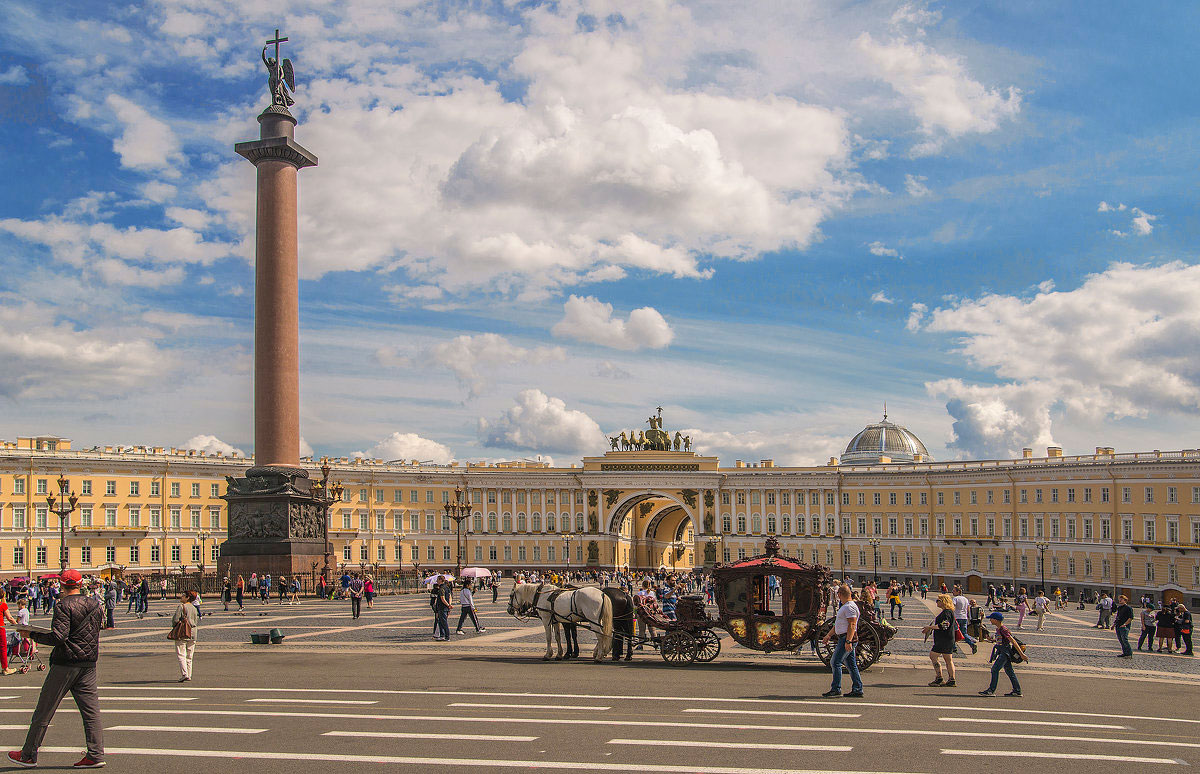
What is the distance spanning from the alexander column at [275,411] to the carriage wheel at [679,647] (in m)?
30.3

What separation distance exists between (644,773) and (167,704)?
8691mm

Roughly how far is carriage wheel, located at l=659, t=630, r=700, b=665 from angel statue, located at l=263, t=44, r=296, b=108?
39.7 m

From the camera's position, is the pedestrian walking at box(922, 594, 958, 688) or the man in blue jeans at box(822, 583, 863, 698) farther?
the pedestrian walking at box(922, 594, 958, 688)

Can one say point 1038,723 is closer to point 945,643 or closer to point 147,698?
point 945,643

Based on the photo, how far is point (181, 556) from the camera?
3450 inches

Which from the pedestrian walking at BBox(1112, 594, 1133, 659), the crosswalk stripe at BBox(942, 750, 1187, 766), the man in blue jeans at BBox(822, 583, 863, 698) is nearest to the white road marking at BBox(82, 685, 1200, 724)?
the man in blue jeans at BBox(822, 583, 863, 698)

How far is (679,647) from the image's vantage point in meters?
21.6

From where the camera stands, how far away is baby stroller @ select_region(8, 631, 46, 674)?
71.3 ft

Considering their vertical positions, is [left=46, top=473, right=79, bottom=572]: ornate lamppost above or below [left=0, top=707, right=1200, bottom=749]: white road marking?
above

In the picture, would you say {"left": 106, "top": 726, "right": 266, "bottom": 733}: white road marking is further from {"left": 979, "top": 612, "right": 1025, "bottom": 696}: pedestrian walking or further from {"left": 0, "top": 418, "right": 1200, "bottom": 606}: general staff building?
{"left": 0, "top": 418, "right": 1200, "bottom": 606}: general staff building

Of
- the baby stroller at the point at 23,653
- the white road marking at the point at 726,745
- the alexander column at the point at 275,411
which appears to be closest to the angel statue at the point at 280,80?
the alexander column at the point at 275,411

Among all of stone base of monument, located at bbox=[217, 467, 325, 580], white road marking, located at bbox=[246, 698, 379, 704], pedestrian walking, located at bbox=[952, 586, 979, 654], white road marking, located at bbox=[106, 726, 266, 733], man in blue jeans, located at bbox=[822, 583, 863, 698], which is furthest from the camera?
stone base of monument, located at bbox=[217, 467, 325, 580]

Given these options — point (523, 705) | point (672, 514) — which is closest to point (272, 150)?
point (523, 705)

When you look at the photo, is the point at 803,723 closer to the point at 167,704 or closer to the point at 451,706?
the point at 451,706
